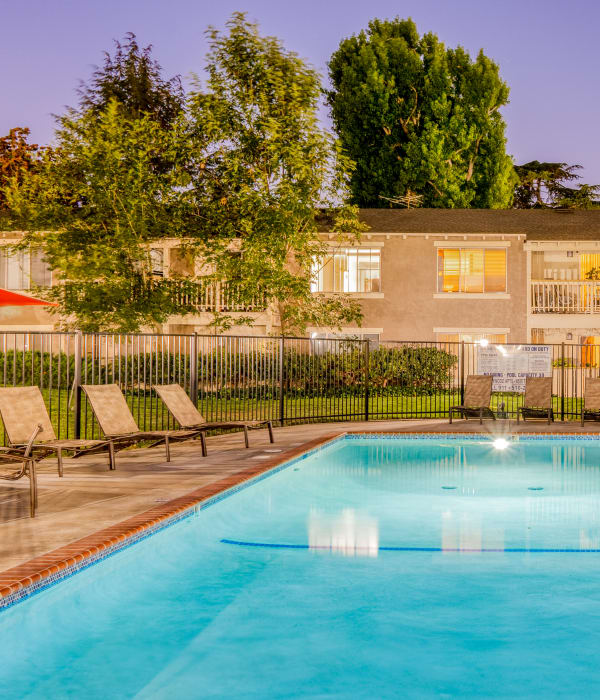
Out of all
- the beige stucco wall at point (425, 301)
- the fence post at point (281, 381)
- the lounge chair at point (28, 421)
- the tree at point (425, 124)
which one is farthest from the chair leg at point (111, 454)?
the tree at point (425, 124)

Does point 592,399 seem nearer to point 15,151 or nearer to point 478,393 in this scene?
point 478,393

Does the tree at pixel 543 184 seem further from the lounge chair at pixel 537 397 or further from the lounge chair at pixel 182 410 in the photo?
the lounge chair at pixel 182 410

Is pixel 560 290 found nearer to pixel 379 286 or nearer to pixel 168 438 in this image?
pixel 379 286

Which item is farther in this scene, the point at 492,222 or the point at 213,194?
the point at 492,222

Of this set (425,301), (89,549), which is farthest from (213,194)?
(89,549)

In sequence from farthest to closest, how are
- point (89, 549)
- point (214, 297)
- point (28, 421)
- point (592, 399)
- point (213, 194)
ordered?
point (214, 297), point (213, 194), point (592, 399), point (28, 421), point (89, 549)

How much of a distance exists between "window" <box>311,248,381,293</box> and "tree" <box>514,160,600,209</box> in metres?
32.8

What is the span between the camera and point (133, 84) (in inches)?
1962

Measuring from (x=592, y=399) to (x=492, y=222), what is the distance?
1435 cm

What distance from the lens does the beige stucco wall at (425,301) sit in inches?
1119

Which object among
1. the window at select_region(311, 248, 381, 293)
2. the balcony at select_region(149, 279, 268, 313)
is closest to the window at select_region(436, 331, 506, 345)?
the window at select_region(311, 248, 381, 293)

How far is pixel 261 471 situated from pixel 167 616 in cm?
443

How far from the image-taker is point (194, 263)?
86.8 feet

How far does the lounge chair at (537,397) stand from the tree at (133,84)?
37.8m
